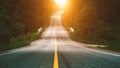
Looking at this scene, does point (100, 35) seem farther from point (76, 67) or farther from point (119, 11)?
point (76, 67)

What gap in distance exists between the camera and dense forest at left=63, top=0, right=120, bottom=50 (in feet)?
142

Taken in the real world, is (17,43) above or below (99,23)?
below

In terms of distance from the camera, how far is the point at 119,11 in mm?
55656

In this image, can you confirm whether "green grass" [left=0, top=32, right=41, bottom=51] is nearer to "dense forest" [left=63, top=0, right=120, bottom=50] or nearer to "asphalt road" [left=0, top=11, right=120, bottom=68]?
"asphalt road" [left=0, top=11, right=120, bottom=68]

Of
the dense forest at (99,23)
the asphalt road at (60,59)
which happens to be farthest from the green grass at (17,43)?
the dense forest at (99,23)

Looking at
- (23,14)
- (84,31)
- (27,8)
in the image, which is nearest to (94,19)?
(84,31)

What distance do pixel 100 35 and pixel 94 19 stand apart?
877 centimetres

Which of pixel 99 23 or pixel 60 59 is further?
pixel 99 23

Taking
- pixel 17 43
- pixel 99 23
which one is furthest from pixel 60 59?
pixel 99 23

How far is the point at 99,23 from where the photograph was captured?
4844 centimetres

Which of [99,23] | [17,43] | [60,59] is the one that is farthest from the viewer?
[99,23]

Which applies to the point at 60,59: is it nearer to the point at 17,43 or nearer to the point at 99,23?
the point at 17,43

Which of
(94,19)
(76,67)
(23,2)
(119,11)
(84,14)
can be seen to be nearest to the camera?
(76,67)

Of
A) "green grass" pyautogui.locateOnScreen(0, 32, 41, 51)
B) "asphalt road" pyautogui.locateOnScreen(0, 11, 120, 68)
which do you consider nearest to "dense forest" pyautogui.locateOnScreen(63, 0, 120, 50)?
"green grass" pyautogui.locateOnScreen(0, 32, 41, 51)
